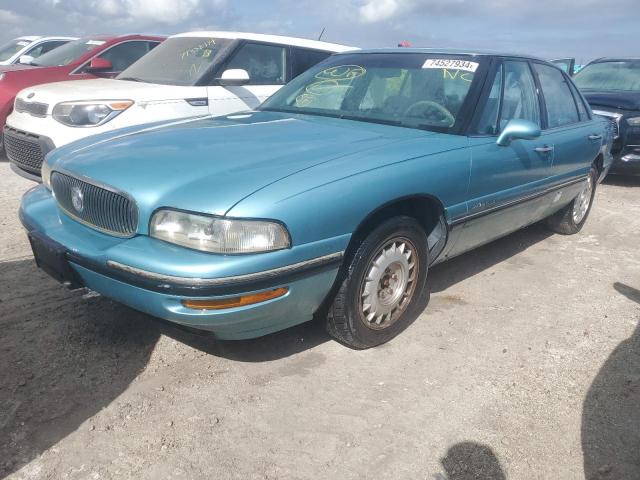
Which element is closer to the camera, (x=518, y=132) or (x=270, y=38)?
(x=518, y=132)

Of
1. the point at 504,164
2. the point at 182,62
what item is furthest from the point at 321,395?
the point at 182,62

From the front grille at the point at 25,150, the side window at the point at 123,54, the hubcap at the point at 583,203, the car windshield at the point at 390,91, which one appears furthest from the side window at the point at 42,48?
the hubcap at the point at 583,203

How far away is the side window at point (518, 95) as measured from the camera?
12.1ft

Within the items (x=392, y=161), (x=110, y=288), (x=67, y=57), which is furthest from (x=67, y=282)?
(x=67, y=57)

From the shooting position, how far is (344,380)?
9.00ft

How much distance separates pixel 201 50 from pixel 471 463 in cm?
514

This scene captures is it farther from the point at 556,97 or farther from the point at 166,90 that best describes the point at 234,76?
the point at 556,97

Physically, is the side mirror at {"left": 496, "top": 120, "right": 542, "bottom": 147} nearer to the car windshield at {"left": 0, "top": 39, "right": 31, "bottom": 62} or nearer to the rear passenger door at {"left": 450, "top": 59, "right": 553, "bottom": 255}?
the rear passenger door at {"left": 450, "top": 59, "right": 553, "bottom": 255}

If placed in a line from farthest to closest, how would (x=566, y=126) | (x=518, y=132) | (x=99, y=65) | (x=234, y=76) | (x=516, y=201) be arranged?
(x=99, y=65) → (x=234, y=76) → (x=566, y=126) → (x=516, y=201) → (x=518, y=132)

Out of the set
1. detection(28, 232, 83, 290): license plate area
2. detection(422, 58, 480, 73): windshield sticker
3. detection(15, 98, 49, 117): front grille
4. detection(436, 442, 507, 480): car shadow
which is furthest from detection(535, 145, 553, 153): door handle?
Answer: detection(15, 98, 49, 117): front grille

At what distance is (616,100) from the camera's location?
7.67 m

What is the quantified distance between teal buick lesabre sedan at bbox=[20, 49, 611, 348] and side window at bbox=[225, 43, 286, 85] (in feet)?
6.91

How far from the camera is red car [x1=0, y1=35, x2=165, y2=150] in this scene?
274 inches

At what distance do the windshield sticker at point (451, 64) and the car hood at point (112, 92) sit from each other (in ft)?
8.84
